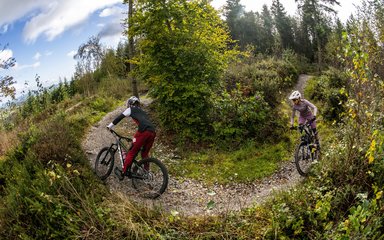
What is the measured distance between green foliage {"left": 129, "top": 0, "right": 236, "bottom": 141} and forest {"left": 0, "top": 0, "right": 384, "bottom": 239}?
0.15 ft

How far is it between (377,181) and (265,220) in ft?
7.75

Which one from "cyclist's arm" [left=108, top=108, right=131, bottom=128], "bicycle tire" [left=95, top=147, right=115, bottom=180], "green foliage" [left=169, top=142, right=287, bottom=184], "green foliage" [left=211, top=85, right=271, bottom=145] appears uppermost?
"cyclist's arm" [left=108, top=108, right=131, bottom=128]

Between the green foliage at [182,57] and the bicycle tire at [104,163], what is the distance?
152 inches

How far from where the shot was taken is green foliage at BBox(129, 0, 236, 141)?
11.7 m

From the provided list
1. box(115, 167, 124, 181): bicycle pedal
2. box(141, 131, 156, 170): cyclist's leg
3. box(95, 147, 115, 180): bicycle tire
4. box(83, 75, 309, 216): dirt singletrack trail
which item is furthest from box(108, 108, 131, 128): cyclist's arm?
box(83, 75, 309, 216): dirt singletrack trail

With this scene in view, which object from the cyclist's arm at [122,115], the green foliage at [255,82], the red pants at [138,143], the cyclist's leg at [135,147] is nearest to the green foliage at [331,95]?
the green foliage at [255,82]

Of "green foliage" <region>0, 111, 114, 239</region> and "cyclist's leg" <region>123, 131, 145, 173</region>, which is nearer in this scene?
"green foliage" <region>0, 111, 114, 239</region>

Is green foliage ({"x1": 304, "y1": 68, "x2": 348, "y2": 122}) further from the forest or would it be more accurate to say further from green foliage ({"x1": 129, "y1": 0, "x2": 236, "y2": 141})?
green foliage ({"x1": 129, "y1": 0, "x2": 236, "y2": 141})

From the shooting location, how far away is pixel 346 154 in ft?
22.4

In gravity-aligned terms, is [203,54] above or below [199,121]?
above

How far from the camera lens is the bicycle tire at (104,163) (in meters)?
8.50

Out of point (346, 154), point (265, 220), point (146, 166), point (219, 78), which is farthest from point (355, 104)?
point (219, 78)

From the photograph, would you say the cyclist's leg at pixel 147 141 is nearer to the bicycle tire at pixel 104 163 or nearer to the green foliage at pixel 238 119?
the bicycle tire at pixel 104 163

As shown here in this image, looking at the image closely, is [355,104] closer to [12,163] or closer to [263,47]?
[12,163]
